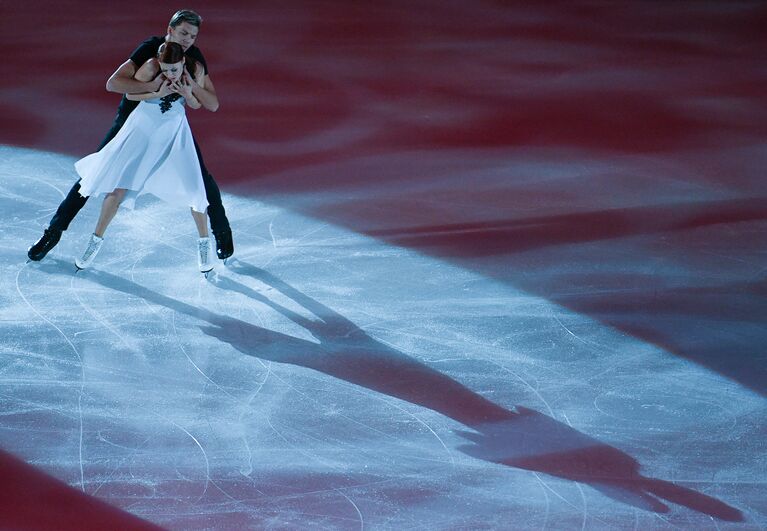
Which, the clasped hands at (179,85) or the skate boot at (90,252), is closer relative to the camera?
the clasped hands at (179,85)

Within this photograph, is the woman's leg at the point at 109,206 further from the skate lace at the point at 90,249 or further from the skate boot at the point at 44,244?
the skate boot at the point at 44,244

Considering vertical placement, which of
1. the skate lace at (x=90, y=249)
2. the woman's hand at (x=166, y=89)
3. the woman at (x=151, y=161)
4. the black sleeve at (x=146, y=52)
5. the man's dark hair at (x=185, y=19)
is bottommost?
the skate lace at (x=90, y=249)

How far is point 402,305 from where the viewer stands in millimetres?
4648

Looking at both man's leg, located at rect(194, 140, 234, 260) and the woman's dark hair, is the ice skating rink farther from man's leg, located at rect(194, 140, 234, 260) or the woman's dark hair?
the woman's dark hair

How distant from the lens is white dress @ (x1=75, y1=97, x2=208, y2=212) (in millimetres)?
4539

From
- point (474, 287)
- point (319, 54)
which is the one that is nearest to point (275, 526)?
point (474, 287)

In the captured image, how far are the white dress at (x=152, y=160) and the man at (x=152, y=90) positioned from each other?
87mm

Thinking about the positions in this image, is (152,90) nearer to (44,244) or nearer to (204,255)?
(204,255)

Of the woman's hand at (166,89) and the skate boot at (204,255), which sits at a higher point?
the woman's hand at (166,89)

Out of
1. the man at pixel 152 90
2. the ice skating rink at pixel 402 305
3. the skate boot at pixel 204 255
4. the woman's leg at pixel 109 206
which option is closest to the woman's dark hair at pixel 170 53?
the man at pixel 152 90

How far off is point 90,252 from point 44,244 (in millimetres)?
240

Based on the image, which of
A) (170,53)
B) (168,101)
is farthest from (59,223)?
(170,53)

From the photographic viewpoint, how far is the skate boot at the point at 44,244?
477cm

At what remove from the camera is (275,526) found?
10.3ft
